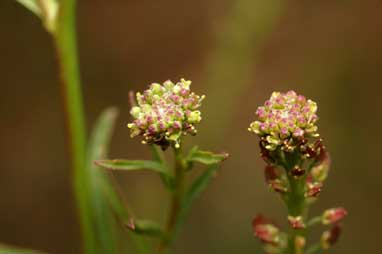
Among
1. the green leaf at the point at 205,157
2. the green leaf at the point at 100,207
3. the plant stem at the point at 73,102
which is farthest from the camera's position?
the green leaf at the point at 100,207

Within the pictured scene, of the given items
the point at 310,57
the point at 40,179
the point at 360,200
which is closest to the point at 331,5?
the point at 310,57

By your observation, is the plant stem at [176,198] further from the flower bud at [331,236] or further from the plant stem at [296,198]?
the flower bud at [331,236]

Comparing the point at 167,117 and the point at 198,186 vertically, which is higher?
the point at 167,117

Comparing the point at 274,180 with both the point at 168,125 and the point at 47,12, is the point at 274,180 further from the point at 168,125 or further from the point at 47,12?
the point at 47,12

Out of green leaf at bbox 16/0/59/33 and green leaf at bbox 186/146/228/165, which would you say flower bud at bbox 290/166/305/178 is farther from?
green leaf at bbox 16/0/59/33

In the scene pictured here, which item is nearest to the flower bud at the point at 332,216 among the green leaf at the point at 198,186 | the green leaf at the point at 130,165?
the green leaf at the point at 198,186

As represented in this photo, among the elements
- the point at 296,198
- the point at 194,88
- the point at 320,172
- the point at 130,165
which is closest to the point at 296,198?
the point at 296,198

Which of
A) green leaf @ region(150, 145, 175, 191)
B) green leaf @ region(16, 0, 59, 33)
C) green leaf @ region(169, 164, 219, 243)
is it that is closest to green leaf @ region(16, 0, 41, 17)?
green leaf @ region(16, 0, 59, 33)
